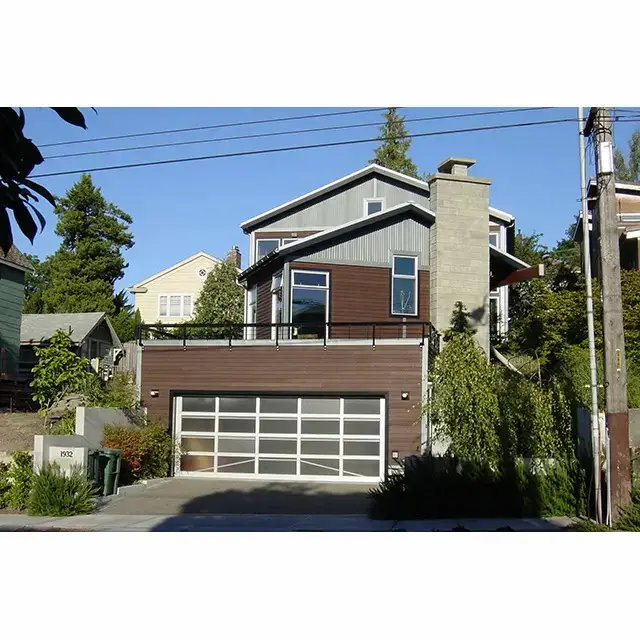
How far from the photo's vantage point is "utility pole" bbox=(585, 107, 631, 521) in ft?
31.0

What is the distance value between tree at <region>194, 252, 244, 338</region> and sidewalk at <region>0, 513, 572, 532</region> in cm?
876

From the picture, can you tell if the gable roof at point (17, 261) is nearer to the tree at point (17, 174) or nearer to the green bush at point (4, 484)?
the green bush at point (4, 484)

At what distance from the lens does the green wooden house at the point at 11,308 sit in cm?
1103

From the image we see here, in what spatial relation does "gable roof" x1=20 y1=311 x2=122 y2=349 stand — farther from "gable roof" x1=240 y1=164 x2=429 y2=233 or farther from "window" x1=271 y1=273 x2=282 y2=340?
"gable roof" x1=240 y1=164 x2=429 y2=233

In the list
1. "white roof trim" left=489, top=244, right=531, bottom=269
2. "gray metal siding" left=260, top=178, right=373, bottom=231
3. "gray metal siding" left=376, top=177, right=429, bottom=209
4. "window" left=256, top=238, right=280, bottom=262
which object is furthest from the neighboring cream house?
"gray metal siding" left=376, top=177, right=429, bottom=209

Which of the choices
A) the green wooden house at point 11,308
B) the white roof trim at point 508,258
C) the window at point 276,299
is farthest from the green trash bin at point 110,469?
the white roof trim at point 508,258

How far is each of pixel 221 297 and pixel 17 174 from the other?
58.7 ft

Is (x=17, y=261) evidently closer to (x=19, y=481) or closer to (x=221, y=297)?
(x=19, y=481)

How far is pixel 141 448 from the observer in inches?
543

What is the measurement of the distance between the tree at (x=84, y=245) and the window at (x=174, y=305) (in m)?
3.78

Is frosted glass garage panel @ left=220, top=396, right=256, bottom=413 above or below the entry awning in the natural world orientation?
below

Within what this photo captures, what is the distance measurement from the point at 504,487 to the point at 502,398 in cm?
199

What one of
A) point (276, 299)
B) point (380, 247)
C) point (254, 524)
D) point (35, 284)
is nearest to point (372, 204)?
point (380, 247)
